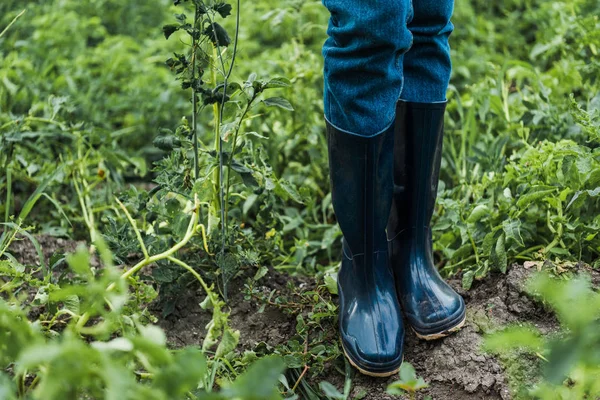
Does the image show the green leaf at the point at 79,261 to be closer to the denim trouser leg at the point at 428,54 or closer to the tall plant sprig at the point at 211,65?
the tall plant sprig at the point at 211,65

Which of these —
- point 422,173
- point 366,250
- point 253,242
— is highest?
point 422,173

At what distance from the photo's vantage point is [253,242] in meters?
1.94

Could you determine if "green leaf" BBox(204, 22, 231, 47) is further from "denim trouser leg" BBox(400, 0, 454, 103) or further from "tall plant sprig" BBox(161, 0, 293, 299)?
"denim trouser leg" BBox(400, 0, 454, 103)

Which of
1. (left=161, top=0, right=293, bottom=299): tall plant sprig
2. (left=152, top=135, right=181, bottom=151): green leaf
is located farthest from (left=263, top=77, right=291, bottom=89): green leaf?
(left=152, top=135, right=181, bottom=151): green leaf

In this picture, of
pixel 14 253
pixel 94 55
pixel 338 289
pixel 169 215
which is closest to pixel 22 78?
pixel 94 55

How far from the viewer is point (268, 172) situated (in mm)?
1838

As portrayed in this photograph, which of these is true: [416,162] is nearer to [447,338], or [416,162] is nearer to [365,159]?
[365,159]

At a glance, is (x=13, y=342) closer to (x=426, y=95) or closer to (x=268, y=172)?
(x=268, y=172)

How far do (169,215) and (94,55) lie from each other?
166cm

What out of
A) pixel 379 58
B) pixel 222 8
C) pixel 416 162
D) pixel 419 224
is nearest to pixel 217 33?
pixel 222 8

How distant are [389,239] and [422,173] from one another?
20 centimetres

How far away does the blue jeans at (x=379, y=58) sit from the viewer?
4.66 feet

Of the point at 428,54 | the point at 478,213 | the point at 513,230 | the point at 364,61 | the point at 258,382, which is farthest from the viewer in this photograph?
the point at 478,213

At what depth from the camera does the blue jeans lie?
1.42 metres
